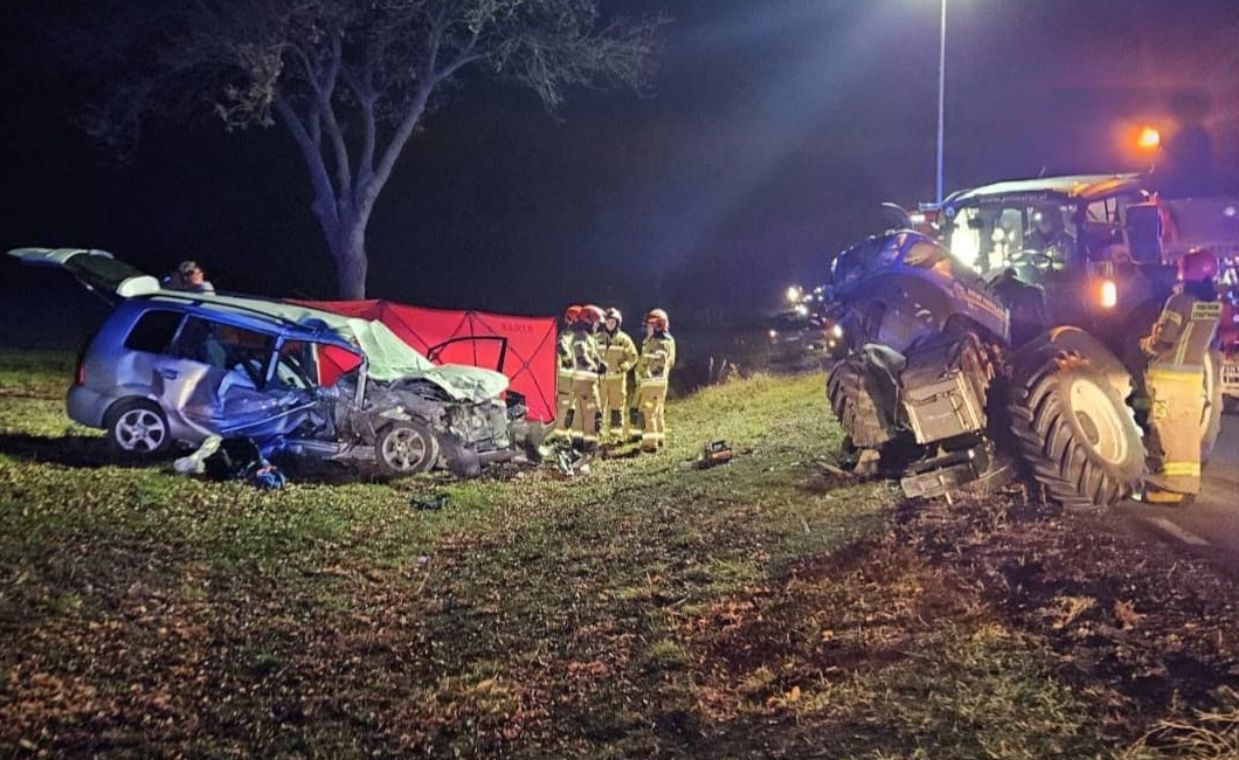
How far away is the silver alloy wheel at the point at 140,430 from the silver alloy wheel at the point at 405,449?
2070 mm

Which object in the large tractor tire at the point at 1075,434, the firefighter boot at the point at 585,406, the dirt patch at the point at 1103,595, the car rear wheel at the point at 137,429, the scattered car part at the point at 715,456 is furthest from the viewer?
the firefighter boot at the point at 585,406

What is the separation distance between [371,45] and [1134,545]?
18.4 meters

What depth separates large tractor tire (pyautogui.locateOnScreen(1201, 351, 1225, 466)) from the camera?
28.3ft

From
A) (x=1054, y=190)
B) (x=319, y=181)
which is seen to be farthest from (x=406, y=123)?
(x=1054, y=190)

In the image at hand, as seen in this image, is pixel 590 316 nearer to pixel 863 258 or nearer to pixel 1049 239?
pixel 863 258

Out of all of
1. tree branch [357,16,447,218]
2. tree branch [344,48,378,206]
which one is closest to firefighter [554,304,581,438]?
tree branch [357,16,447,218]

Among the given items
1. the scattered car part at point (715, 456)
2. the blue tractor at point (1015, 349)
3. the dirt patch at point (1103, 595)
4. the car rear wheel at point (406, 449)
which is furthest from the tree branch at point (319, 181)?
the dirt patch at point (1103, 595)

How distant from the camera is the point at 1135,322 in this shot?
9.10 meters

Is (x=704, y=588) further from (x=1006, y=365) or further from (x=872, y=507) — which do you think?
(x=1006, y=365)

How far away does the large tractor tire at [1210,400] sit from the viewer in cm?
862

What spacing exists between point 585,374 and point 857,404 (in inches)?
182

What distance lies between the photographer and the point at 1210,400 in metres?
8.75

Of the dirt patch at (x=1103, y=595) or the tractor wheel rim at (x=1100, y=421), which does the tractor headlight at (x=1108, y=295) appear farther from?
the dirt patch at (x=1103, y=595)

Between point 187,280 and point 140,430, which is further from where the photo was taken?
point 187,280
